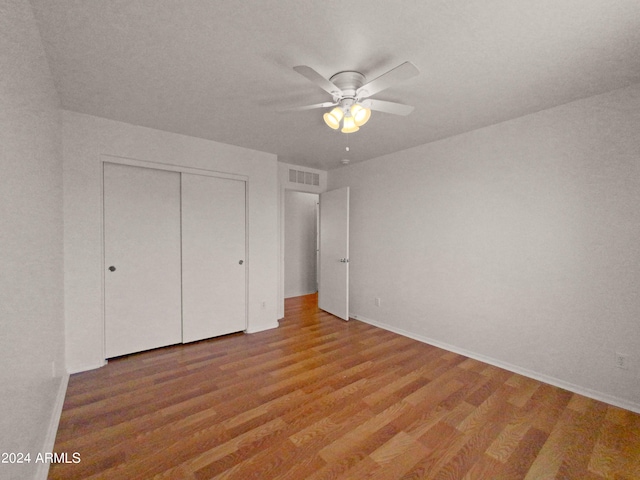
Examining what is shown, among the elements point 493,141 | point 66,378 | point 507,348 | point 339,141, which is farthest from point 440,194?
point 66,378

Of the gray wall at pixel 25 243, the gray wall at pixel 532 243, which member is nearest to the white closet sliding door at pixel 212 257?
the gray wall at pixel 25 243

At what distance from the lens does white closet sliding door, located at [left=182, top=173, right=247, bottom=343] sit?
3295mm

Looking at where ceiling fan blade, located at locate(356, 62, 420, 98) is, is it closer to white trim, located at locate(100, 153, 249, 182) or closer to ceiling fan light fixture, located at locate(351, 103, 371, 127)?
ceiling fan light fixture, located at locate(351, 103, 371, 127)

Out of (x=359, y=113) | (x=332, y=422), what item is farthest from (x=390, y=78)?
(x=332, y=422)

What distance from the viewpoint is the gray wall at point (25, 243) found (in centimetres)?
107

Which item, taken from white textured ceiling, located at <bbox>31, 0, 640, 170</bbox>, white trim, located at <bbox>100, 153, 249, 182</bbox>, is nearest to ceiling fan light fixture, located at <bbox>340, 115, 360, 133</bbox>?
white textured ceiling, located at <bbox>31, 0, 640, 170</bbox>

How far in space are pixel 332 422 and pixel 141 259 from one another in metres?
2.54

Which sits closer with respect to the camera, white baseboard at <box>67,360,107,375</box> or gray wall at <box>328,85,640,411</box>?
gray wall at <box>328,85,640,411</box>

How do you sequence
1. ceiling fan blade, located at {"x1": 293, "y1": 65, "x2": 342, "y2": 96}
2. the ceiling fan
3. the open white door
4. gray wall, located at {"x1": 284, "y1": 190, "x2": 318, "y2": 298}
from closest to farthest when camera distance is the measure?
ceiling fan blade, located at {"x1": 293, "y1": 65, "x2": 342, "y2": 96}
the ceiling fan
the open white door
gray wall, located at {"x1": 284, "y1": 190, "x2": 318, "y2": 298}

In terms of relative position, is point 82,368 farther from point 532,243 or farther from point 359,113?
point 532,243

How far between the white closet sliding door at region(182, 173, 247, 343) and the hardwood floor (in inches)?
22.4

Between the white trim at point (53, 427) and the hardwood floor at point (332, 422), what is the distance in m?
0.04

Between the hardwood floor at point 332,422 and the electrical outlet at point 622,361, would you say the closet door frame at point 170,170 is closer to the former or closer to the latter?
the hardwood floor at point 332,422

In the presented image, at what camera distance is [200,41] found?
5.36 feet
